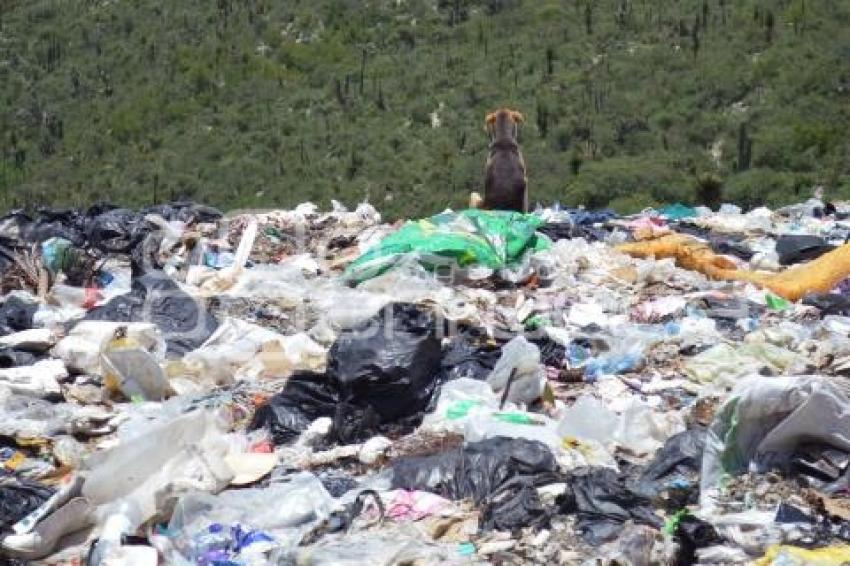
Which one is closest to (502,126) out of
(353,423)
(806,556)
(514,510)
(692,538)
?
(353,423)

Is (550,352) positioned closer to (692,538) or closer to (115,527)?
(692,538)

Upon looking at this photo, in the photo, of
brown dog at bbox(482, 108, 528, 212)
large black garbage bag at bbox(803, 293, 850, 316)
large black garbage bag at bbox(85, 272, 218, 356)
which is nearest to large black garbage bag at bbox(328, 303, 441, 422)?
large black garbage bag at bbox(85, 272, 218, 356)

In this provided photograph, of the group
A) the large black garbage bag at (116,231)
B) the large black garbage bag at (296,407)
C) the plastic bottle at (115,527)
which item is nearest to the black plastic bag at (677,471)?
the large black garbage bag at (296,407)

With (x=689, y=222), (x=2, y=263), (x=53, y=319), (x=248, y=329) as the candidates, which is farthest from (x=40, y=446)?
(x=689, y=222)

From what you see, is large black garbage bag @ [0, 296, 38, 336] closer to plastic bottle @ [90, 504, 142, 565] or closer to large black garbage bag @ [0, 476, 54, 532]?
large black garbage bag @ [0, 476, 54, 532]

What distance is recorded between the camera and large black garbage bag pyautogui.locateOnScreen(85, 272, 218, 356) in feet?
22.6

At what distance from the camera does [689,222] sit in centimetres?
1099

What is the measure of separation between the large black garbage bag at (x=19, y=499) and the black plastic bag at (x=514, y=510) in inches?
64.8

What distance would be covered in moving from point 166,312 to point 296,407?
1965mm

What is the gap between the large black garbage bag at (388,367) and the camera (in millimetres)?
5457

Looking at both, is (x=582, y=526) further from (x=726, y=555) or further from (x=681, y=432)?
(x=681, y=432)

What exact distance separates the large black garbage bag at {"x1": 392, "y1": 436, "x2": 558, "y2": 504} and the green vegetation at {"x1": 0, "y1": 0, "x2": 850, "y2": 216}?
2375 cm

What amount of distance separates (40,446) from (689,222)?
721cm

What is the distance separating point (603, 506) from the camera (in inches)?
159
